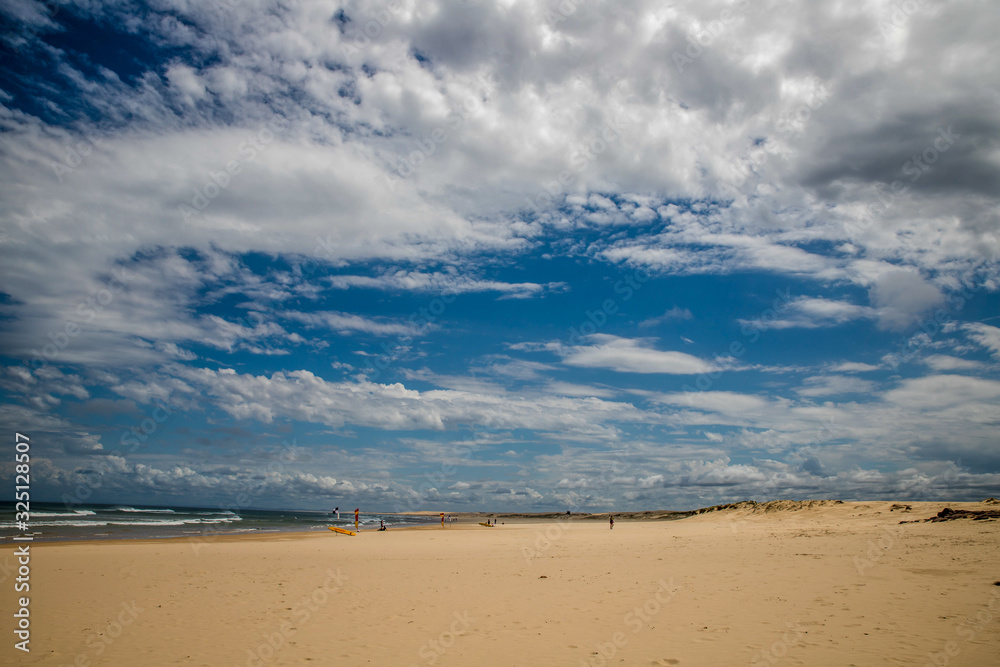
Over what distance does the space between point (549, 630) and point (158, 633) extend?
8.47 meters

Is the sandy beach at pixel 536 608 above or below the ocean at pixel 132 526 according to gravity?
above

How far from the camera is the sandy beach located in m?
9.31

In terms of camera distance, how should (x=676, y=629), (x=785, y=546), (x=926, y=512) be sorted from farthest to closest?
(x=926, y=512)
(x=785, y=546)
(x=676, y=629)

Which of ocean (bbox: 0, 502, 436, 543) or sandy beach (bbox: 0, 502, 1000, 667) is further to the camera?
ocean (bbox: 0, 502, 436, 543)

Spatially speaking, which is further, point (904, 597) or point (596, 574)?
point (596, 574)

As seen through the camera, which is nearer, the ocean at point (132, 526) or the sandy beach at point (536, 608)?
the sandy beach at point (536, 608)

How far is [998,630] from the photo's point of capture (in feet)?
32.1

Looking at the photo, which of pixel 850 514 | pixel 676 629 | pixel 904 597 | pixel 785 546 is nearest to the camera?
pixel 676 629

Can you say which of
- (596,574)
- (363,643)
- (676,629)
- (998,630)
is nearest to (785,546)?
(596,574)

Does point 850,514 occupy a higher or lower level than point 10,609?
lower

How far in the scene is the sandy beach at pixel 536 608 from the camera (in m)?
9.31

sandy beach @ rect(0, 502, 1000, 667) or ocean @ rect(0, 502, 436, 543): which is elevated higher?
sandy beach @ rect(0, 502, 1000, 667)

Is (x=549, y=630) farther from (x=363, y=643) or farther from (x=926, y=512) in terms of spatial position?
(x=926, y=512)

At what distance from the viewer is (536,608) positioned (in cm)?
1260
